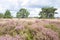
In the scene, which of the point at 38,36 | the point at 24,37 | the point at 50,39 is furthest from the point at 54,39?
the point at 24,37

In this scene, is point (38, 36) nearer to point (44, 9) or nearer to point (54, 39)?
point (54, 39)

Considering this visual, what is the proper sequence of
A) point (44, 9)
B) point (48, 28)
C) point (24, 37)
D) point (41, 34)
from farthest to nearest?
point (44, 9)
point (48, 28)
point (41, 34)
point (24, 37)

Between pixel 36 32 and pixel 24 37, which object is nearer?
pixel 24 37

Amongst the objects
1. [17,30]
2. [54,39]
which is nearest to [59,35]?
[54,39]

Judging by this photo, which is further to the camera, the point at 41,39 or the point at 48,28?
the point at 48,28

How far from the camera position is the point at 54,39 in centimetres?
1563

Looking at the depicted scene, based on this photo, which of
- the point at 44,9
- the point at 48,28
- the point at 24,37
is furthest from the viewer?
the point at 44,9

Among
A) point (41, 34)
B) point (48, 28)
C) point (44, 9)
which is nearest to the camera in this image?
point (41, 34)

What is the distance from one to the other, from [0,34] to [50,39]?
11.6ft

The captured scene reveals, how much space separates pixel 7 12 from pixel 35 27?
59.7 metres

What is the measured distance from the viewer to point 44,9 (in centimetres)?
7219

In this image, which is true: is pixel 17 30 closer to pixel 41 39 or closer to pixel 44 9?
pixel 41 39

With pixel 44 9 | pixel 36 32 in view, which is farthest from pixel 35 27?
pixel 44 9

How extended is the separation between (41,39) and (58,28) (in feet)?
9.86
